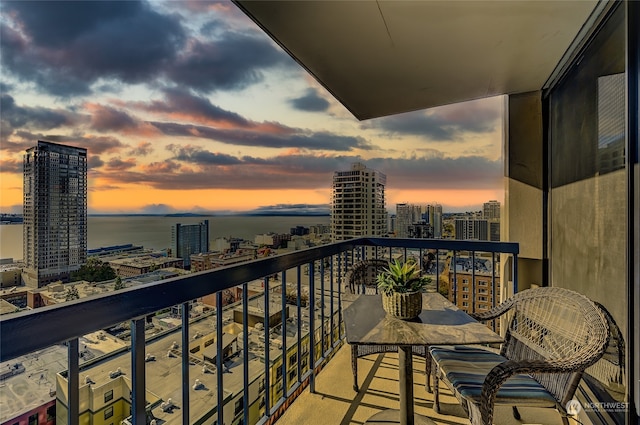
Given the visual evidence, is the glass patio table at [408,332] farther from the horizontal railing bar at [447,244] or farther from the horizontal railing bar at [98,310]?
the horizontal railing bar at [447,244]

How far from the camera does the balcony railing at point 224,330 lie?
923 mm

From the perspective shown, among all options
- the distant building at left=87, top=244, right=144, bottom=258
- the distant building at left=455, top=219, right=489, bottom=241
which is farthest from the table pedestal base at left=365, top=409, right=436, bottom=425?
the distant building at left=87, top=244, right=144, bottom=258

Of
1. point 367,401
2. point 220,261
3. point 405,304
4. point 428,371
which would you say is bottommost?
point 367,401

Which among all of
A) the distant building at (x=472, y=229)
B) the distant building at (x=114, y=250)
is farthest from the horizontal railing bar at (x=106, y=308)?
the distant building at (x=114, y=250)

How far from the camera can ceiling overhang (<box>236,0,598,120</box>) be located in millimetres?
1893

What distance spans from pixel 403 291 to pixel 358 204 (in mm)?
3081

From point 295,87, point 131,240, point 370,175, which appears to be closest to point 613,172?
point 370,175

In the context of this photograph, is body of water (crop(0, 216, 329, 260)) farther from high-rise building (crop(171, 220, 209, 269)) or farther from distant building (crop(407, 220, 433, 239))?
distant building (crop(407, 220, 433, 239))

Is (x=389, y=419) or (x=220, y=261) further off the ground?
(x=220, y=261)

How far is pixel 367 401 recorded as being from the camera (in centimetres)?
235

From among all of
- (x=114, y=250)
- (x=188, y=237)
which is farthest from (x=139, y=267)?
(x=188, y=237)

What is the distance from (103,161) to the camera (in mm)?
8961

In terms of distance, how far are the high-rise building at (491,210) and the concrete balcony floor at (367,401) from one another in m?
1.92

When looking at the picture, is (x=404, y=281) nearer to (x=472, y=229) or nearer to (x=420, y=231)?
(x=420, y=231)
